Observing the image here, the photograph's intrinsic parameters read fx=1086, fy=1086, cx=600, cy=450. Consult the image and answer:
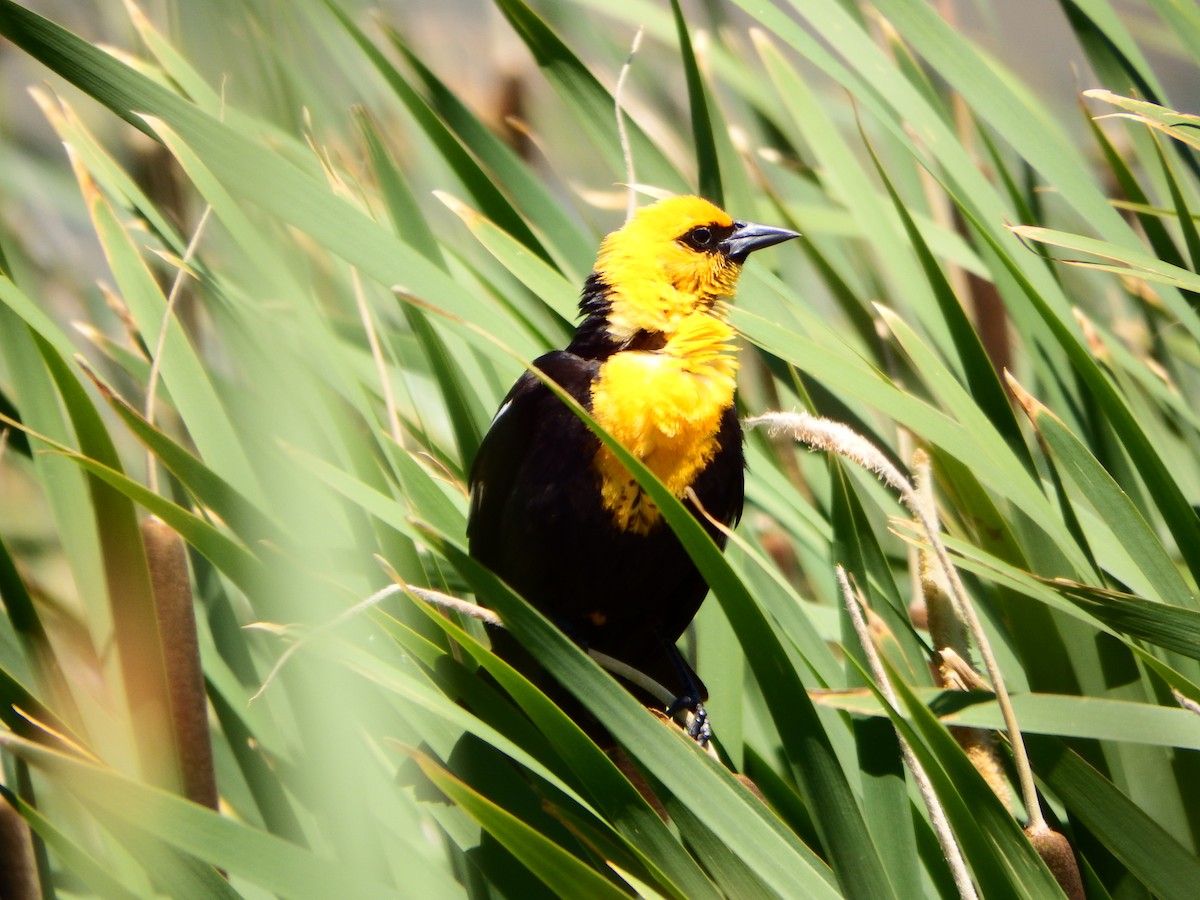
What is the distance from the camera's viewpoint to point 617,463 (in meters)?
1.33

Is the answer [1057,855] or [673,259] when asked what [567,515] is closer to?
[673,259]

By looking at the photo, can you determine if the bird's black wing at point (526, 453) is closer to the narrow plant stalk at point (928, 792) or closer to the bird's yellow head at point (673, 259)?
the bird's yellow head at point (673, 259)

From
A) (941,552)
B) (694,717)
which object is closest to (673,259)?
(694,717)

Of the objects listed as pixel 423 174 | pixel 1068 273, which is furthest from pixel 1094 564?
pixel 423 174

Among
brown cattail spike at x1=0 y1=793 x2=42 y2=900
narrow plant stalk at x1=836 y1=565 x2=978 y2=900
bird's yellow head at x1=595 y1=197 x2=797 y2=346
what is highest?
bird's yellow head at x1=595 y1=197 x2=797 y2=346

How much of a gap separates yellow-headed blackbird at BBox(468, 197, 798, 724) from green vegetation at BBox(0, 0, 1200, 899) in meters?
0.06

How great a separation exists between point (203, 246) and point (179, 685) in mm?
566

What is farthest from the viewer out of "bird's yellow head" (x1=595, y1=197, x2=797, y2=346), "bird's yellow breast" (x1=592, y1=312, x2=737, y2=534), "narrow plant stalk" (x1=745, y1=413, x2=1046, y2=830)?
"bird's yellow head" (x1=595, y1=197, x2=797, y2=346)

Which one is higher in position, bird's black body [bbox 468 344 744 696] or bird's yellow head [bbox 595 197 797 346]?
bird's yellow head [bbox 595 197 797 346]

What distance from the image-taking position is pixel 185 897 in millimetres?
823

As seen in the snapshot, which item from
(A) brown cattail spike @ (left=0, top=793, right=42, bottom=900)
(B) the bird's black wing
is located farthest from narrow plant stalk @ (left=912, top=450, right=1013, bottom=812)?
(A) brown cattail spike @ (left=0, top=793, right=42, bottom=900)

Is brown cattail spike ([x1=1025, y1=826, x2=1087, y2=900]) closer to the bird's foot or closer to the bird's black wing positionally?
the bird's foot

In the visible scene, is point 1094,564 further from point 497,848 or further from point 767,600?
point 497,848

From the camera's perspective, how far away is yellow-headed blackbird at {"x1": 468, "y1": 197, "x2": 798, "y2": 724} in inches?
52.6
